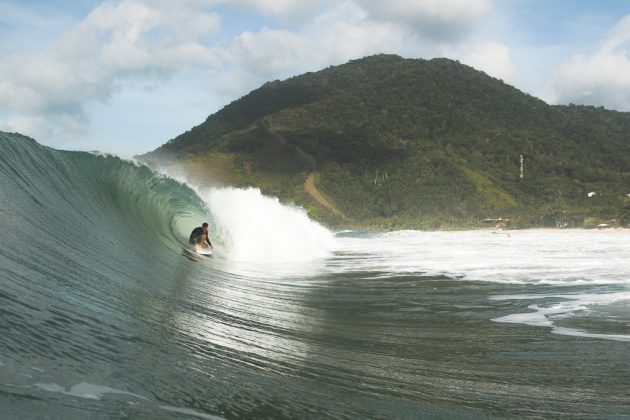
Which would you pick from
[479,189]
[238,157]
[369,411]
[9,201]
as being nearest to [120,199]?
[9,201]

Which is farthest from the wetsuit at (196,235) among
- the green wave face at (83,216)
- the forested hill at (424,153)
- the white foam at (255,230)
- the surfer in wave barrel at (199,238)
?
the forested hill at (424,153)

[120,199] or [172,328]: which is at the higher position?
[120,199]

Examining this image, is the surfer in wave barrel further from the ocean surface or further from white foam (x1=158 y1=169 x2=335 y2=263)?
the ocean surface

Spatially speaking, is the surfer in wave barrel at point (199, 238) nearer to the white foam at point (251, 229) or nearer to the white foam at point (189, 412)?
the white foam at point (251, 229)

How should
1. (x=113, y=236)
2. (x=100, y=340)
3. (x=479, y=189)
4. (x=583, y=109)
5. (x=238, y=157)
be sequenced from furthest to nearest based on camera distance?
(x=583, y=109) < (x=238, y=157) < (x=479, y=189) < (x=113, y=236) < (x=100, y=340)

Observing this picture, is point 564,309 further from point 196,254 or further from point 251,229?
point 251,229

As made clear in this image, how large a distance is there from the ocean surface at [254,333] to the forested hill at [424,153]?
257 ft

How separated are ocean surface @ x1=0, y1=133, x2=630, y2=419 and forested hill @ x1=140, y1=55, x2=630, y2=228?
257 feet

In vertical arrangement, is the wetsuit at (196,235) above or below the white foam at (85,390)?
above

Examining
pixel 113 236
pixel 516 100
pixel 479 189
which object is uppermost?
pixel 516 100

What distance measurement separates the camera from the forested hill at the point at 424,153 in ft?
373

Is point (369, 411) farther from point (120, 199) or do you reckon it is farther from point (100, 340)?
point (120, 199)

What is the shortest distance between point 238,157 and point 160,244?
395ft

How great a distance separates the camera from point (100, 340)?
5.07 meters
